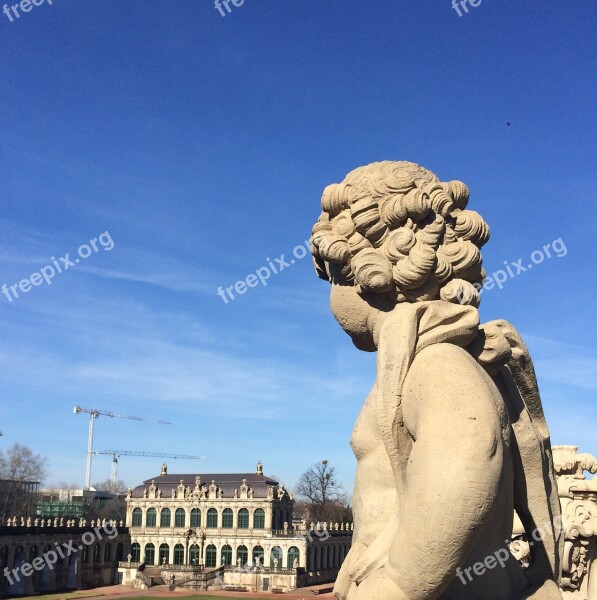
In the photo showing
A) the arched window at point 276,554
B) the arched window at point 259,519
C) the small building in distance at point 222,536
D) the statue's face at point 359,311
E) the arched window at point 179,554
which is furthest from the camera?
the arched window at point 179,554

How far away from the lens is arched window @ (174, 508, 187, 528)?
68250 mm

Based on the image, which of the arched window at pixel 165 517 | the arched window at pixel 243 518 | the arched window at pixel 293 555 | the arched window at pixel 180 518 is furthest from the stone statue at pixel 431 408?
the arched window at pixel 165 517

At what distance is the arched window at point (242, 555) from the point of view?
63938 mm

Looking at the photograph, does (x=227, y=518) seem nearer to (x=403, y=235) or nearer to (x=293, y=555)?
(x=293, y=555)

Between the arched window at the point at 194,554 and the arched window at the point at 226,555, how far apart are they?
247cm

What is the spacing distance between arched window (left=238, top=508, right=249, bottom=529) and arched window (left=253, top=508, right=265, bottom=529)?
32.2 inches

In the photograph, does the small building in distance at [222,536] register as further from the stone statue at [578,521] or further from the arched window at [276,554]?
the stone statue at [578,521]

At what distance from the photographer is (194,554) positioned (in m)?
66.2

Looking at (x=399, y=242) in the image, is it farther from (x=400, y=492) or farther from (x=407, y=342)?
(x=400, y=492)

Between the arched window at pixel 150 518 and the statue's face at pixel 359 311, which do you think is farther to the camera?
the arched window at pixel 150 518

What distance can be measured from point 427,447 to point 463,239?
124 cm

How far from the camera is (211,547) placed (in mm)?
65938

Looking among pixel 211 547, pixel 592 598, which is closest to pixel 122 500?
pixel 211 547

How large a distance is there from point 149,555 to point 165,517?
379 centimetres
